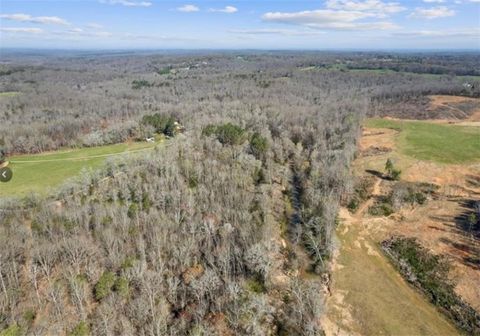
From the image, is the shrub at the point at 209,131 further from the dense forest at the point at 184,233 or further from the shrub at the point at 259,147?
the shrub at the point at 259,147

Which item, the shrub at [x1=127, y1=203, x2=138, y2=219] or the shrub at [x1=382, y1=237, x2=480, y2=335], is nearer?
the shrub at [x1=382, y1=237, x2=480, y2=335]

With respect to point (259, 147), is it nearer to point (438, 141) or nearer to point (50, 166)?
point (50, 166)

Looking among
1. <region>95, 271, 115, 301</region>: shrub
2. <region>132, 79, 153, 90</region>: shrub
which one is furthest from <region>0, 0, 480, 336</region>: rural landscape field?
<region>132, 79, 153, 90</region>: shrub

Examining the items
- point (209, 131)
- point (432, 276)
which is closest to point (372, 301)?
point (432, 276)

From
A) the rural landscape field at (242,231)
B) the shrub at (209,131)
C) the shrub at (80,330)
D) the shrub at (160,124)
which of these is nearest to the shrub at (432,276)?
the rural landscape field at (242,231)

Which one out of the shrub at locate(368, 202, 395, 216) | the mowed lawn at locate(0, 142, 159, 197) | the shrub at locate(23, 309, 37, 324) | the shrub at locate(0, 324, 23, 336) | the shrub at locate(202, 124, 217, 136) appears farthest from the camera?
the shrub at locate(202, 124, 217, 136)

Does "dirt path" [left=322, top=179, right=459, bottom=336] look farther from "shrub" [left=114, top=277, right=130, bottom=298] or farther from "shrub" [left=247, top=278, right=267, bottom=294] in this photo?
"shrub" [left=114, top=277, right=130, bottom=298]

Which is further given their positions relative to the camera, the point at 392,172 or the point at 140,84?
the point at 140,84

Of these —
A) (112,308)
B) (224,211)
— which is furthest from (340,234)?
(112,308)
